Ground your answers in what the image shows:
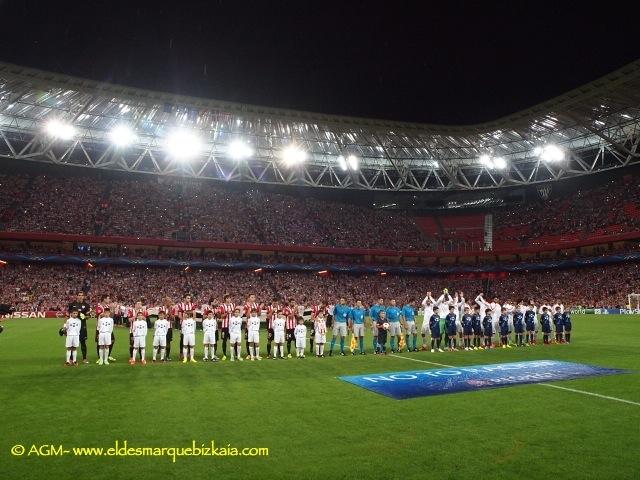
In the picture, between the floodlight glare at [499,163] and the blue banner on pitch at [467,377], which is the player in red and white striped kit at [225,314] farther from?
the floodlight glare at [499,163]

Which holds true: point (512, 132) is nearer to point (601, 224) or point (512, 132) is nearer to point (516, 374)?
point (601, 224)

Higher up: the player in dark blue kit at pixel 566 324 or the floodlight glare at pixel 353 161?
the floodlight glare at pixel 353 161

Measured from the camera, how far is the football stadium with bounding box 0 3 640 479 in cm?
771

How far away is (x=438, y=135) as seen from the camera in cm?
4200

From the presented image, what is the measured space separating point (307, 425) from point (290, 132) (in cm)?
3663

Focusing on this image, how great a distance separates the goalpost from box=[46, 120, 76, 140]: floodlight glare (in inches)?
1865

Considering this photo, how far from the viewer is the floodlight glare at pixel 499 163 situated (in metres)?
47.8

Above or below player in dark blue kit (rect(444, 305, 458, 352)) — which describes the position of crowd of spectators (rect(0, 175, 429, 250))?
above

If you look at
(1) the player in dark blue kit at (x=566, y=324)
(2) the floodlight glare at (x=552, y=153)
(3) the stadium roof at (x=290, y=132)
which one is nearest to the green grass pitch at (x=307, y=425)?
(1) the player in dark blue kit at (x=566, y=324)

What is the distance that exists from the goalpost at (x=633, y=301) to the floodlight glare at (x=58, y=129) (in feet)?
155

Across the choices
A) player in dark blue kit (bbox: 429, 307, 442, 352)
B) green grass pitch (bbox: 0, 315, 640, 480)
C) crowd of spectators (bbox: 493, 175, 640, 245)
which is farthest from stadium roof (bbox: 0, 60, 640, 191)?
green grass pitch (bbox: 0, 315, 640, 480)

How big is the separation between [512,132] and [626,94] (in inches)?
401

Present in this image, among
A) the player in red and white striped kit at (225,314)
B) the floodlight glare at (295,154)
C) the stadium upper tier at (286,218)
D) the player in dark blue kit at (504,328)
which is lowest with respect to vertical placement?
the player in dark blue kit at (504,328)

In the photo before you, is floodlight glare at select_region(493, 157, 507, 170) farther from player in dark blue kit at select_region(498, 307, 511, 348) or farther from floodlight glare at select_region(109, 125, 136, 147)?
floodlight glare at select_region(109, 125, 136, 147)
